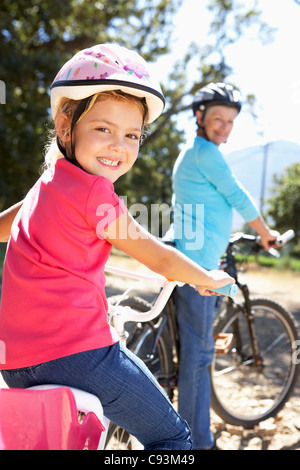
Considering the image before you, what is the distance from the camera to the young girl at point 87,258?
56.8 inches

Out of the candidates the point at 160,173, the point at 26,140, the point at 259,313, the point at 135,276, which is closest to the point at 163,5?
the point at 26,140

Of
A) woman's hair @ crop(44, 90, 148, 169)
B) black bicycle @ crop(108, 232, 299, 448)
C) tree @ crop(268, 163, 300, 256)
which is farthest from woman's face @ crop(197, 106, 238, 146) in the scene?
tree @ crop(268, 163, 300, 256)

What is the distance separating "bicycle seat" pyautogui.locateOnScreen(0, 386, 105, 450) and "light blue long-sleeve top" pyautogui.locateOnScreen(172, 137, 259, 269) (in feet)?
5.43

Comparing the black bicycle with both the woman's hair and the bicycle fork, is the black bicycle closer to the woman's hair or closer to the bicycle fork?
Answer: the bicycle fork

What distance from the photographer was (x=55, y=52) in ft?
44.7

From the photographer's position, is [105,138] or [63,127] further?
[63,127]

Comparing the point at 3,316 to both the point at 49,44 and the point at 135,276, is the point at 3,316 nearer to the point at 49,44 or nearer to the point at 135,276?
the point at 135,276

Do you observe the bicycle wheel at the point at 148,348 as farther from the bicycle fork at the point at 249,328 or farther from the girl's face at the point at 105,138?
the girl's face at the point at 105,138

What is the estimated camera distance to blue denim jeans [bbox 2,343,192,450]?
4.75 feet

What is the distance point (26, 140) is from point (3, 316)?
456 inches

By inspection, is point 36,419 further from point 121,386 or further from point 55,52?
point 55,52

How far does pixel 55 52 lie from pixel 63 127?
13.0 m

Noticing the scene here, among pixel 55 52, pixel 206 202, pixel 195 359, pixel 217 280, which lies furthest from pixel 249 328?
pixel 55 52

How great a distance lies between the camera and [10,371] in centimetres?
149
